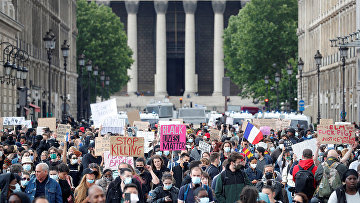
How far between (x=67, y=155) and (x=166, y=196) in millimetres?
8172

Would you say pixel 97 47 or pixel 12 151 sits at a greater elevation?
pixel 97 47

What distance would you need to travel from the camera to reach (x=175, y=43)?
13325cm

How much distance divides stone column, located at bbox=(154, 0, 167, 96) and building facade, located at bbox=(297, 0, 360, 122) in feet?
124

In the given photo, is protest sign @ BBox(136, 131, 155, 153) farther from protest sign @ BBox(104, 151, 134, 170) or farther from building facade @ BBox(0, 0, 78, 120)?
building facade @ BBox(0, 0, 78, 120)

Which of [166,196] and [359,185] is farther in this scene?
[166,196]

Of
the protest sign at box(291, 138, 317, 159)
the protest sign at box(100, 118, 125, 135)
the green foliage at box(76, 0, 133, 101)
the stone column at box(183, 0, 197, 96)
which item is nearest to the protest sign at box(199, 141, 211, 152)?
the protest sign at box(291, 138, 317, 159)

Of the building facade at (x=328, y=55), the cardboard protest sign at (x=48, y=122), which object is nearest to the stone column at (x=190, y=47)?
the building facade at (x=328, y=55)

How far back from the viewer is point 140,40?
132 metres

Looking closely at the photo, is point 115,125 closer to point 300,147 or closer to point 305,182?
point 300,147

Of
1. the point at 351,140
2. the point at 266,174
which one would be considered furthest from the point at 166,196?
the point at 351,140

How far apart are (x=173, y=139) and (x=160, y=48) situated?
104103 millimetres

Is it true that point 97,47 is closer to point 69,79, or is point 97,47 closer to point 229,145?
point 69,79

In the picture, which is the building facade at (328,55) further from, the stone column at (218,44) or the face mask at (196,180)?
the face mask at (196,180)

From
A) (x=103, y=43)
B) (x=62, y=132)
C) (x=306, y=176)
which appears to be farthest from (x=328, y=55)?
(x=306, y=176)
